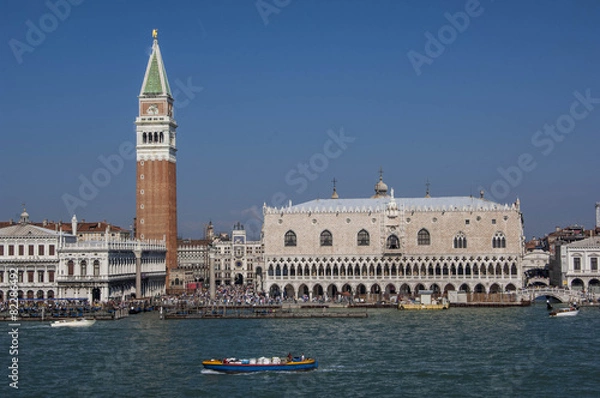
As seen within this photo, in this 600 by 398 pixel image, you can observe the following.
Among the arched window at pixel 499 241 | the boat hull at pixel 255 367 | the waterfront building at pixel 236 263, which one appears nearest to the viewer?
the boat hull at pixel 255 367

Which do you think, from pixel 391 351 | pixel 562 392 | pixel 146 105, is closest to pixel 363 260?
pixel 146 105

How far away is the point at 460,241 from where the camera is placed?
80312 millimetres

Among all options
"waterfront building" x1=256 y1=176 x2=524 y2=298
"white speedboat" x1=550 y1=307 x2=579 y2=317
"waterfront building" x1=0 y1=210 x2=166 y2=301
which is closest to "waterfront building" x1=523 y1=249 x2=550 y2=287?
"waterfront building" x1=256 y1=176 x2=524 y2=298

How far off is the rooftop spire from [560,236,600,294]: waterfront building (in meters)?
40.6

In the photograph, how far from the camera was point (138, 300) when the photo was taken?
7875 cm

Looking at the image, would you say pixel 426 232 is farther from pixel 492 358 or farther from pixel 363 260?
pixel 492 358

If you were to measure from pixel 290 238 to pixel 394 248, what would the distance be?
9208mm

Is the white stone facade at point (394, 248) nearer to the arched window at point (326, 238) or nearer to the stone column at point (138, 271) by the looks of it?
the arched window at point (326, 238)

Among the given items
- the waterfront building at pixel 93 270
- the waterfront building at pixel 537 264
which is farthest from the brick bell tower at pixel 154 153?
the waterfront building at pixel 537 264

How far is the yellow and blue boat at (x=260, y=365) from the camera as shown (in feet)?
137

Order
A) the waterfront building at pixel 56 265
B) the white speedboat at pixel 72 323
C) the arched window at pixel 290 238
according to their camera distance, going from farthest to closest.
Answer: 1. the arched window at pixel 290 238
2. the waterfront building at pixel 56 265
3. the white speedboat at pixel 72 323

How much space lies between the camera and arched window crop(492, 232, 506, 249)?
79.6m

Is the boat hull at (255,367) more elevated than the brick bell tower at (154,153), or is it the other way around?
the brick bell tower at (154,153)

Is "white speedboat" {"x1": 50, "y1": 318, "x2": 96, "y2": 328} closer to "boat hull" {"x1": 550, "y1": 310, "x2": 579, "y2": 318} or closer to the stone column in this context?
the stone column
